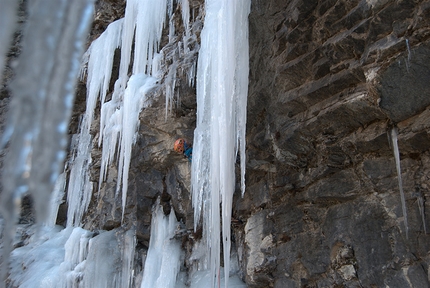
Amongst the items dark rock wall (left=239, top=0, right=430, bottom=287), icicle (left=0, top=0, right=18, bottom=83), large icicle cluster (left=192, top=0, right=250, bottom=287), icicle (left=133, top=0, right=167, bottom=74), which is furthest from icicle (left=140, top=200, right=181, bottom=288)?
icicle (left=0, top=0, right=18, bottom=83)

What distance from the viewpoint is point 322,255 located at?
4.39 metres

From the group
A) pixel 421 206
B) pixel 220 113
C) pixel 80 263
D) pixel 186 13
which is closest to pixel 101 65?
pixel 186 13

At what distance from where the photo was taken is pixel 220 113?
199 inches

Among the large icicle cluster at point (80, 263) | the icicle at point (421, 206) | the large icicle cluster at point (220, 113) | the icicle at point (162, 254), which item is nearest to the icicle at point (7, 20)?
the icicle at point (421, 206)

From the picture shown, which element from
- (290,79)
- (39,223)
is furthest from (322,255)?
(39,223)

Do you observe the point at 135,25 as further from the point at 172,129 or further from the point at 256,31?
the point at 256,31

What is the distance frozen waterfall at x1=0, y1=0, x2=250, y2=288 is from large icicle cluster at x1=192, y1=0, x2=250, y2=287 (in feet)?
0.05

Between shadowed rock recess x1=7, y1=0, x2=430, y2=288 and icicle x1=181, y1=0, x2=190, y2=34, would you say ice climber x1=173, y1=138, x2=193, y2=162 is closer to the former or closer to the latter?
shadowed rock recess x1=7, y1=0, x2=430, y2=288

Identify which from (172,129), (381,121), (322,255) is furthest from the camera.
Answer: (172,129)

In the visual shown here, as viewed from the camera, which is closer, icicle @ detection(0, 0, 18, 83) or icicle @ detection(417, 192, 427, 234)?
icicle @ detection(0, 0, 18, 83)

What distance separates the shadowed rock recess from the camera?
354 cm

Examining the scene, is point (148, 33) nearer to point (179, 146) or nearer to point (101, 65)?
point (101, 65)

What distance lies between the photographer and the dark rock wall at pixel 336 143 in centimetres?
355

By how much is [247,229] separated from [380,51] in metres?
2.90
